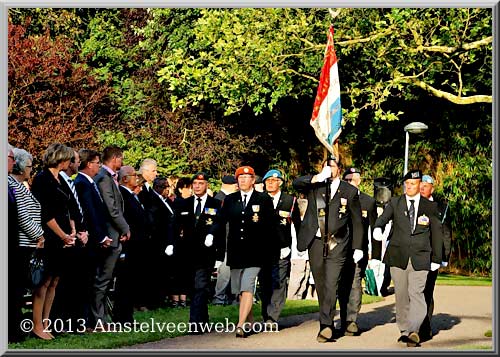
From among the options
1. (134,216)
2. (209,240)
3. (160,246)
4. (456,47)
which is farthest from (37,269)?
(456,47)

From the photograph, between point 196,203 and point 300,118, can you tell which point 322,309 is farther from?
point 300,118

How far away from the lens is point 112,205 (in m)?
13.1

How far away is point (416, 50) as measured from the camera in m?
21.0

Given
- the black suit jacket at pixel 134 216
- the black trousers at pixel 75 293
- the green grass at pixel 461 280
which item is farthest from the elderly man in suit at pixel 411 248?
the green grass at pixel 461 280

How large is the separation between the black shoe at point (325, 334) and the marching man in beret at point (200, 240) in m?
1.57

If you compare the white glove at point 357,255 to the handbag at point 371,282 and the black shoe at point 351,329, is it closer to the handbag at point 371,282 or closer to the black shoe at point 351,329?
the black shoe at point 351,329

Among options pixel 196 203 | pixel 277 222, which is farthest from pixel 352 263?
pixel 196 203

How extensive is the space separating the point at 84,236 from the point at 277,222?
2793 mm

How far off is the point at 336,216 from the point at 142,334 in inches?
110

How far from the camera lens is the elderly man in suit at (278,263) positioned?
14080mm

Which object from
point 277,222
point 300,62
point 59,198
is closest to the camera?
point 59,198

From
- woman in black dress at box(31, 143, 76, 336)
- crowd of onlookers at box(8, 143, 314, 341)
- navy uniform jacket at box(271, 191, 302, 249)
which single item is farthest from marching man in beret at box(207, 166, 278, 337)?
woman in black dress at box(31, 143, 76, 336)

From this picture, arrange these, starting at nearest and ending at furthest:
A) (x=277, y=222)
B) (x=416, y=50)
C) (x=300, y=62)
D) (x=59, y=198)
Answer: (x=59, y=198) → (x=277, y=222) → (x=416, y=50) → (x=300, y=62)

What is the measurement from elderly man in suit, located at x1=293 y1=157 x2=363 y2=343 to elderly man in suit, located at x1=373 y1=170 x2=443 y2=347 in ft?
1.23
